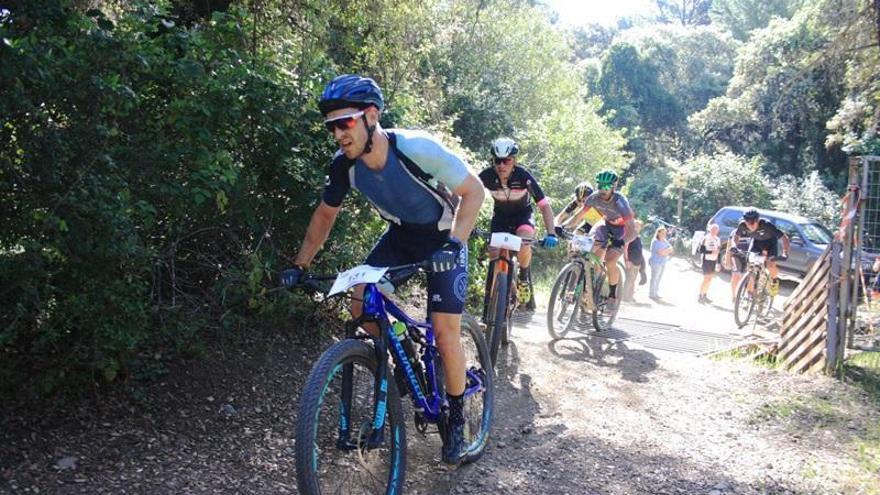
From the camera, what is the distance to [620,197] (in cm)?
881

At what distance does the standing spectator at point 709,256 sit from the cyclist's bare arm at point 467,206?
12.3m

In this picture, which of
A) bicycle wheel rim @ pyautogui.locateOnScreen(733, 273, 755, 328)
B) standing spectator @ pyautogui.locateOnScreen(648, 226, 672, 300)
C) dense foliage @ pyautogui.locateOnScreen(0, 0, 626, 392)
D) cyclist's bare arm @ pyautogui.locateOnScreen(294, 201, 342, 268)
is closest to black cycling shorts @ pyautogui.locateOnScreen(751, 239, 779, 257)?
bicycle wheel rim @ pyautogui.locateOnScreen(733, 273, 755, 328)

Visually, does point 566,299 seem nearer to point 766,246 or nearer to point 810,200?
point 766,246

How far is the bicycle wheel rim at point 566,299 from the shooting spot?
8.52 m

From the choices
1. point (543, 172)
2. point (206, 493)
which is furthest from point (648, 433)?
point (543, 172)

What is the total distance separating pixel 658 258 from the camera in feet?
50.9

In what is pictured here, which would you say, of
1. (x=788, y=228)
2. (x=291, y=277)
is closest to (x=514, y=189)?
(x=291, y=277)

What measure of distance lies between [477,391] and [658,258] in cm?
1164

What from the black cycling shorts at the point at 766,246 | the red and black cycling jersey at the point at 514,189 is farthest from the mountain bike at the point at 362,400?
the black cycling shorts at the point at 766,246

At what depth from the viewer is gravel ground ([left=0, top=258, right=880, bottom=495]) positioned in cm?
403

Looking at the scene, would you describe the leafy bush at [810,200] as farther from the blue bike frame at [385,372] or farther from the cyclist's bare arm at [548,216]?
the blue bike frame at [385,372]

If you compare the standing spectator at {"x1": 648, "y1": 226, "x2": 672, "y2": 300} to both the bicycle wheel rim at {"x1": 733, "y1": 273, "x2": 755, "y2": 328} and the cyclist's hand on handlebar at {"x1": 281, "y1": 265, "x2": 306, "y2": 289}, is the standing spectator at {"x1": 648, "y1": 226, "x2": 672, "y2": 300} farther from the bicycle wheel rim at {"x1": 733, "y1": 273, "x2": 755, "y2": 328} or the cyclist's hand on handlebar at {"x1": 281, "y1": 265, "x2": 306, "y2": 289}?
the cyclist's hand on handlebar at {"x1": 281, "y1": 265, "x2": 306, "y2": 289}

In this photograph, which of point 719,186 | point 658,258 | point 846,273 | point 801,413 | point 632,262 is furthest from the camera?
point 719,186

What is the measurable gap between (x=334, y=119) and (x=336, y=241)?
2.17 metres
